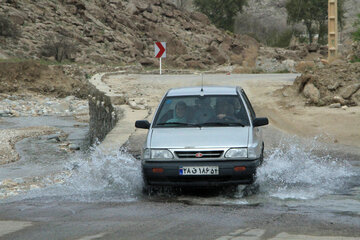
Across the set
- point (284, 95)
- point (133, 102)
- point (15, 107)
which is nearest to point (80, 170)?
point (133, 102)

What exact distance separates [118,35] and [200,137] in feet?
173

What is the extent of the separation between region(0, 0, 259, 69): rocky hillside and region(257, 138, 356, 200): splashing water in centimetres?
3979

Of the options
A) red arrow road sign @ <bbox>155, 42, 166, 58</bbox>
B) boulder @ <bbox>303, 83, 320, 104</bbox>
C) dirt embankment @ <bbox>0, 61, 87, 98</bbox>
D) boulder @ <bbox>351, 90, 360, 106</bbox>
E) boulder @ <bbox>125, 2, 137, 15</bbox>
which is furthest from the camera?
boulder @ <bbox>125, 2, 137, 15</bbox>

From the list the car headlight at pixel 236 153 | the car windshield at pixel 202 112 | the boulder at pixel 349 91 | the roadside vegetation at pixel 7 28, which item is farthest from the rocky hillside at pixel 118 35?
the car headlight at pixel 236 153

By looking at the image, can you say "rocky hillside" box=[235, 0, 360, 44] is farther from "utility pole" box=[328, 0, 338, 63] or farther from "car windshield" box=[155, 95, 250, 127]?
"car windshield" box=[155, 95, 250, 127]

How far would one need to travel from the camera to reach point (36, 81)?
42000 mm

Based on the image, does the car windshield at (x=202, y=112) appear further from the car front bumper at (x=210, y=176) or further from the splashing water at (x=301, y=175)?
the car front bumper at (x=210, y=176)

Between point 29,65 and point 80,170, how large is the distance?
32432mm

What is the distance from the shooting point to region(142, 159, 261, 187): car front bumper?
8.56 m

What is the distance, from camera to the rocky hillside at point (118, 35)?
5291 centimetres

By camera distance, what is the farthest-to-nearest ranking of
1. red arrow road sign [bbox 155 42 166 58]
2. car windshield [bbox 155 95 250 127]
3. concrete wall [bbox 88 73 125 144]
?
red arrow road sign [bbox 155 42 166 58]
concrete wall [bbox 88 73 125 144]
car windshield [bbox 155 95 250 127]

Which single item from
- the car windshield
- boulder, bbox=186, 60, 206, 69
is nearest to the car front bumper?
the car windshield

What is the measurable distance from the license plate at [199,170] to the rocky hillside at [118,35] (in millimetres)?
41885

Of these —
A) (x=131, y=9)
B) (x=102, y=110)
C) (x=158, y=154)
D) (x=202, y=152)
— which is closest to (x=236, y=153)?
(x=202, y=152)
